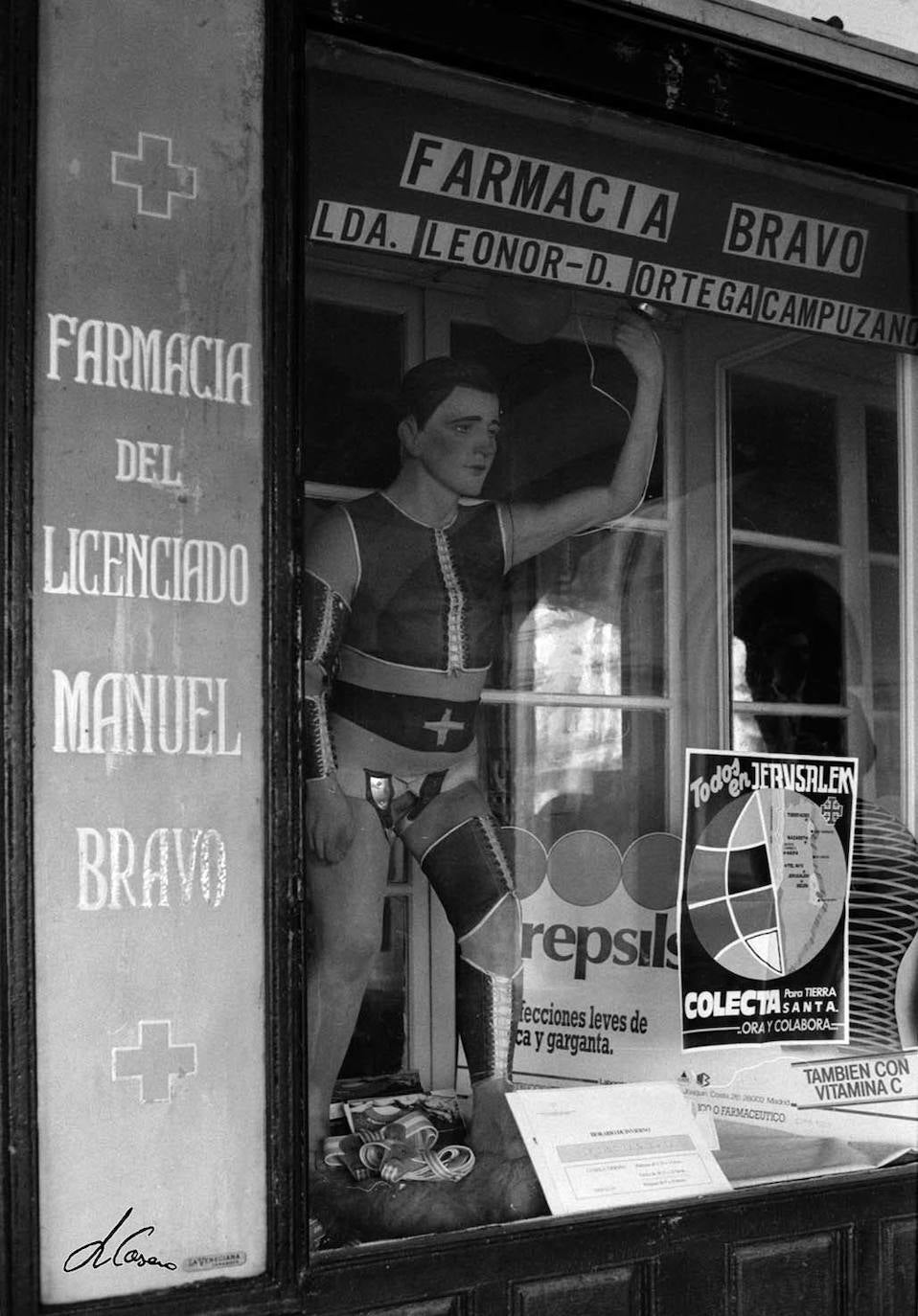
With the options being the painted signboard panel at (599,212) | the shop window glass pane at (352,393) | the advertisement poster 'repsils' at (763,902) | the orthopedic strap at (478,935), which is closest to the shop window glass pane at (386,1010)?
the orthopedic strap at (478,935)

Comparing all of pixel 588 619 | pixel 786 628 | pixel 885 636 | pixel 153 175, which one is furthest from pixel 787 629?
pixel 153 175

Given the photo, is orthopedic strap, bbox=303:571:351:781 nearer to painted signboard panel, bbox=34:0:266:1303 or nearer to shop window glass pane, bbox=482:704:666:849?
painted signboard panel, bbox=34:0:266:1303

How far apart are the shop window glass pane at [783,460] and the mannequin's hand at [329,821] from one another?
3.74 feet

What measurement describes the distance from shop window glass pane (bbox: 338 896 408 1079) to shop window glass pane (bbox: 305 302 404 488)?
2.76ft

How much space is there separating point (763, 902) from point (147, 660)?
58.2 inches

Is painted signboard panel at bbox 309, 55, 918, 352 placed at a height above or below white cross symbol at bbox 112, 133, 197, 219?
above

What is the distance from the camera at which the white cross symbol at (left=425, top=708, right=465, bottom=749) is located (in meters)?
2.66

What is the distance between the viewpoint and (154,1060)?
84.3 inches

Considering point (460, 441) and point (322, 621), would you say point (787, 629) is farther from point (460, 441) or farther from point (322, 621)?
point (322, 621)

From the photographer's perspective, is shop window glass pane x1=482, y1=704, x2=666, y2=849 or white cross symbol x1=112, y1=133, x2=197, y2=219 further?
shop window glass pane x1=482, y1=704, x2=666, y2=849

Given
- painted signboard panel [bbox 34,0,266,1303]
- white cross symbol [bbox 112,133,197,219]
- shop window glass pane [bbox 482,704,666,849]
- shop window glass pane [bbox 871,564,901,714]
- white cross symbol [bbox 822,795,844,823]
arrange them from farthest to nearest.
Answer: shop window glass pane [bbox 871,564,901,714], white cross symbol [bbox 822,795,844,823], shop window glass pane [bbox 482,704,666,849], white cross symbol [bbox 112,133,197,219], painted signboard panel [bbox 34,0,266,1303]

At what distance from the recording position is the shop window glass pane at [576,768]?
107 inches

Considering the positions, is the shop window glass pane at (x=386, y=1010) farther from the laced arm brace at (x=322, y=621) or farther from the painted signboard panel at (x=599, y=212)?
the painted signboard panel at (x=599, y=212)

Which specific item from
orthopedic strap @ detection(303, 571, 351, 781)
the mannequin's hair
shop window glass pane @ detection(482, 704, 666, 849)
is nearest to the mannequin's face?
the mannequin's hair
